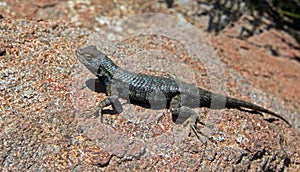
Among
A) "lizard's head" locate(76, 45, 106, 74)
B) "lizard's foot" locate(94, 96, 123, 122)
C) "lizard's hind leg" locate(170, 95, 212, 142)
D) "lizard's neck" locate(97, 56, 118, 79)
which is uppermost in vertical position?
"lizard's head" locate(76, 45, 106, 74)

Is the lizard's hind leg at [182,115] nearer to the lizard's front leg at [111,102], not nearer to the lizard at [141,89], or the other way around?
the lizard at [141,89]

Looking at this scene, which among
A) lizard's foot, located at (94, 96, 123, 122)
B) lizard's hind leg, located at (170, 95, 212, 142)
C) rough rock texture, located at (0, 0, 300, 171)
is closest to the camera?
rough rock texture, located at (0, 0, 300, 171)

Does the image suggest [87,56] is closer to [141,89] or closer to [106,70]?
[106,70]

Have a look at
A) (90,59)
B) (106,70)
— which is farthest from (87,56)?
(106,70)

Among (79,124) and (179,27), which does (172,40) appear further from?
(79,124)

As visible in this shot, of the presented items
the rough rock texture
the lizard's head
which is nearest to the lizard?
the lizard's head

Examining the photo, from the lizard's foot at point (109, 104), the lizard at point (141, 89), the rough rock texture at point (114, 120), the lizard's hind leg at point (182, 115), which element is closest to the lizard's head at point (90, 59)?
the lizard at point (141, 89)

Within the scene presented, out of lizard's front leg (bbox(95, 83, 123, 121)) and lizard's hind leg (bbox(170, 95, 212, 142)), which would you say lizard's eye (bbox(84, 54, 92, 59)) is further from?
lizard's hind leg (bbox(170, 95, 212, 142))

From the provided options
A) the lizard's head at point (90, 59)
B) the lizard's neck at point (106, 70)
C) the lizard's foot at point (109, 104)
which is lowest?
the lizard's foot at point (109, 104)

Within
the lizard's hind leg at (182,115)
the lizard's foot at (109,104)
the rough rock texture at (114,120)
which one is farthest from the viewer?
the lizard's hind leg at (182,115)
